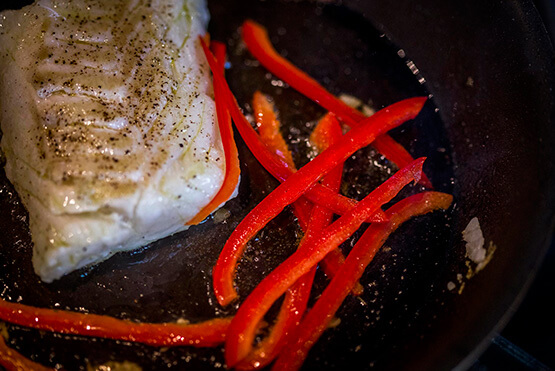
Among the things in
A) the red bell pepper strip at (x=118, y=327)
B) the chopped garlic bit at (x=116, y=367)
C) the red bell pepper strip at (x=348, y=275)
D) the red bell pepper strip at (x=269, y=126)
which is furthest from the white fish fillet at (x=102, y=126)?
the red bell pepper strip at (x=348, y=275)

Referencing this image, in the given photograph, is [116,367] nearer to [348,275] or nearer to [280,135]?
[348,275]

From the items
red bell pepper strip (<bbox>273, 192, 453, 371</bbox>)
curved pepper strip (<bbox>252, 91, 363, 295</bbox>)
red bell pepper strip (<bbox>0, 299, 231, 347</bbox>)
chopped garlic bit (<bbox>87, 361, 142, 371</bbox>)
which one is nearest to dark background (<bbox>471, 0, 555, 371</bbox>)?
red bell pepper strip (<bbox>273, 192, 453, 371</bbox>)

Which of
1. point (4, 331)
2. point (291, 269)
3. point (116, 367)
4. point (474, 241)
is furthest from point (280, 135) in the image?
point (4, 331)

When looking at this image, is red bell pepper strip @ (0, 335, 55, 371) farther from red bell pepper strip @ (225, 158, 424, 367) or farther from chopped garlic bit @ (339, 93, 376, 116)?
chopped garlic bit @ (339, 93, 376, 116)

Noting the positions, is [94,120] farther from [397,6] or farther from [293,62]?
[397,6]

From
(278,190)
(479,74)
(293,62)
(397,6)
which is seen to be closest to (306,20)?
(293,62)
